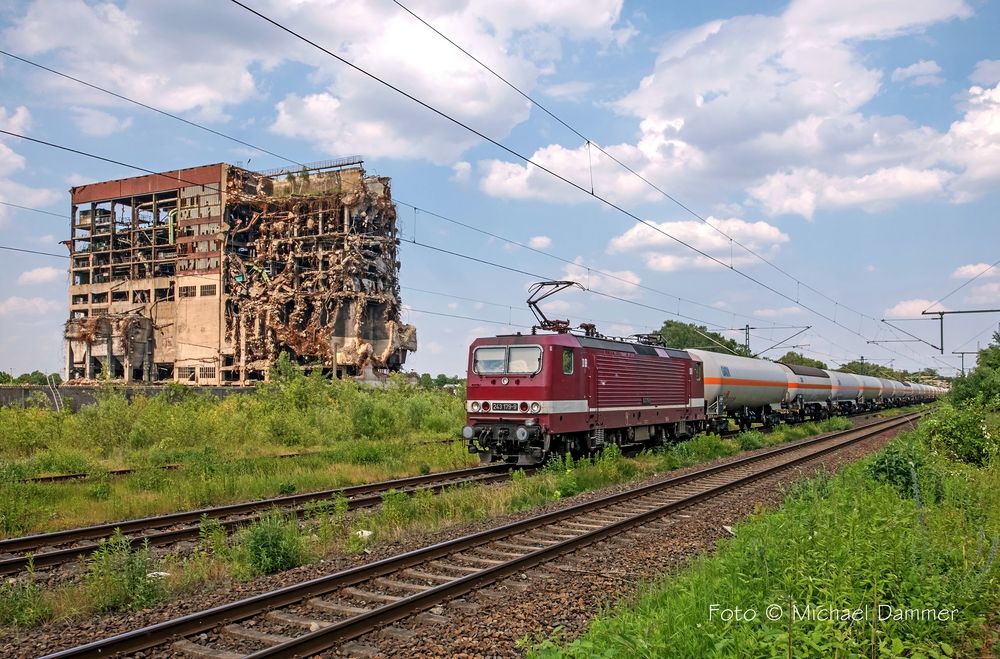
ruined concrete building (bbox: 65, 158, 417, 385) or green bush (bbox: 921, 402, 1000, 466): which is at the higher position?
ruined concrete building (bbox: 65, 158, 417, 385)

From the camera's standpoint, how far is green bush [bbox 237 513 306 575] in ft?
30.2

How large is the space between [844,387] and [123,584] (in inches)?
1901

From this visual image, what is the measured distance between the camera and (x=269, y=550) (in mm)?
9305

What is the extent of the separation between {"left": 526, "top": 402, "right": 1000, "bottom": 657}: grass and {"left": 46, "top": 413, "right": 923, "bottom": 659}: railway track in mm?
1844

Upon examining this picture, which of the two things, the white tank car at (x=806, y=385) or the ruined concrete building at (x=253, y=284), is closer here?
the white tank car at (x=806, y=385)

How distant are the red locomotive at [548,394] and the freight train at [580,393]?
0.03 meters

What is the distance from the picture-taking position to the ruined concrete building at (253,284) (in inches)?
2613

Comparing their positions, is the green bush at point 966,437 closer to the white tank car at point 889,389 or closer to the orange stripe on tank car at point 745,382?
the orange stripe on tank car at point 745,382

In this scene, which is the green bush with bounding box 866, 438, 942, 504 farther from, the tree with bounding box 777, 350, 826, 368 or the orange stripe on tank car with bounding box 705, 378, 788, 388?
the tree with bounding box 777, 350, 826, 368

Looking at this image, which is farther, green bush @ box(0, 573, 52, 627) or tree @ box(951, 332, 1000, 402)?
tree @ box(951, 332, 1000, 402)

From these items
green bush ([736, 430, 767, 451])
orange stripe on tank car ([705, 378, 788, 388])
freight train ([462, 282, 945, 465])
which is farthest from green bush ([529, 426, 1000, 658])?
orange stripe on tank car ([705, 378, 788, 388])

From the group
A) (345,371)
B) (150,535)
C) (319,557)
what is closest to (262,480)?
(150,535)

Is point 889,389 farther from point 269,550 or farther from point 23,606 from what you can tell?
point 23,606

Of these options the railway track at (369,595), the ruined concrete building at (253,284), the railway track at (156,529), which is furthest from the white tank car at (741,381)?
the ruined concrete building at (253,284)
